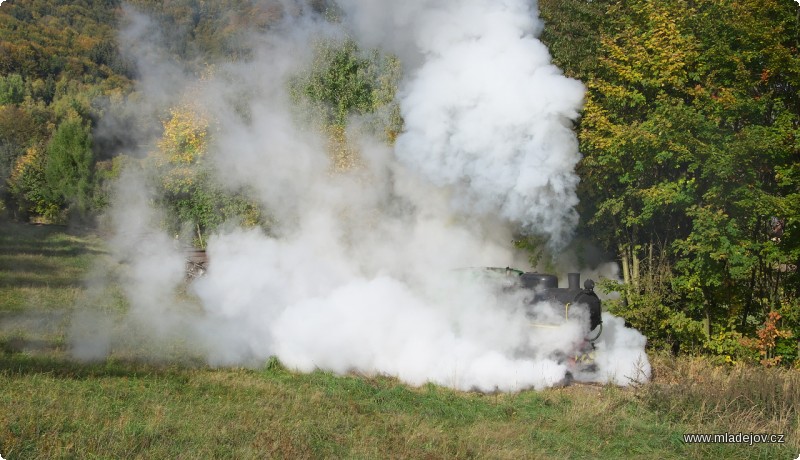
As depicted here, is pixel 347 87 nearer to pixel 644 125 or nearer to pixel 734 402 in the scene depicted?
pixel 644 125

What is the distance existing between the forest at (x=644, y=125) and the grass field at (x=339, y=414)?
2.68 meters

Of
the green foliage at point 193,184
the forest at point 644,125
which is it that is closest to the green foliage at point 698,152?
the forest at point 644,125

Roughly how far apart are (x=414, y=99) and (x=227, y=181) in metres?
5.51

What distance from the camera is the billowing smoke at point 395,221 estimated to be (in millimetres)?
12648

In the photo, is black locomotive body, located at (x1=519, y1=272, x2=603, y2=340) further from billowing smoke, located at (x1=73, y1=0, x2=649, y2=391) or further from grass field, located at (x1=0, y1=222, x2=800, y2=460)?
grass field, located at (x1=0, y1=222, x2=800, y2=460)

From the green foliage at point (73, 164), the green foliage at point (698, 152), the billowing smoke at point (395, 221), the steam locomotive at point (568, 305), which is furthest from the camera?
the green foliage at point (73, 164)

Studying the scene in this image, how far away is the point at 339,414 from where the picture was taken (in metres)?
9.58

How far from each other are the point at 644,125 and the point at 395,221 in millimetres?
6256

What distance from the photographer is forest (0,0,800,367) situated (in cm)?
1408

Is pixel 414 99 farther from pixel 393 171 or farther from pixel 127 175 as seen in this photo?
pixel 127 175

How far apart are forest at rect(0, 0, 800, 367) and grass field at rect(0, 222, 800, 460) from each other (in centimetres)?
268

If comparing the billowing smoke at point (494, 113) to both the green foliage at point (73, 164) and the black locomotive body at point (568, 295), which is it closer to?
the black locomotive body at point (568, 295)

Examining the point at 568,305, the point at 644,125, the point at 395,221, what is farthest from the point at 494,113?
the point at 644,125

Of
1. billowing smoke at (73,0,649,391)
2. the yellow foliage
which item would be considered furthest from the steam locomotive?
the yellow foliage
